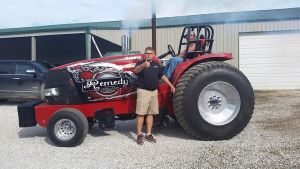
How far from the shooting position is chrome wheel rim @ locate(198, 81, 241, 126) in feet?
22.5

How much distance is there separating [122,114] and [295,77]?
39.2 ft

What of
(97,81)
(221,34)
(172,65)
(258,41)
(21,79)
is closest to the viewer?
(97,81)

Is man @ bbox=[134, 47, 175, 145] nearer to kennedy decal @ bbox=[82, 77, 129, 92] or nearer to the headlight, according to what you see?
kennedy decal @ bbox=[82, 77, 129, 92]

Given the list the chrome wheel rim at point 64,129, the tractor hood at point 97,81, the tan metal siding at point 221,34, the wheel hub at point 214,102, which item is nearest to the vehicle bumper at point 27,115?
the tractor hood at point 97,81

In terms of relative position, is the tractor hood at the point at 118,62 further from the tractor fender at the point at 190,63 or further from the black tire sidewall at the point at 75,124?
the black tire sidewall at the point at 75,124

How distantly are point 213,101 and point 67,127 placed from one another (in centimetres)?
251

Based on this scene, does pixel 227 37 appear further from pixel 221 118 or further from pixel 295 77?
pixel 221 118

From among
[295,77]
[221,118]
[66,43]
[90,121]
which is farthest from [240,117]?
[66,43]

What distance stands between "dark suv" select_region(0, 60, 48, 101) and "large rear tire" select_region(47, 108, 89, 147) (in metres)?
6.06

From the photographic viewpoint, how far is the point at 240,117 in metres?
6.83

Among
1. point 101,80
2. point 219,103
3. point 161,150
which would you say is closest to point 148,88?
point 101,80

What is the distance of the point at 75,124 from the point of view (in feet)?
21.8

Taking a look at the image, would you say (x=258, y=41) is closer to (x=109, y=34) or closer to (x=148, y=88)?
(x=109, y=34)

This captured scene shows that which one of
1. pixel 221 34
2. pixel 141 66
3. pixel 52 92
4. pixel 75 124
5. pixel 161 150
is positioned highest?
pixel 221 34
